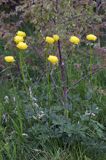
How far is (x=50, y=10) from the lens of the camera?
9.72 feet

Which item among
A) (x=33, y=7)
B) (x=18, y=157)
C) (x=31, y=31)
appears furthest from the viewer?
(x=31, y=31)

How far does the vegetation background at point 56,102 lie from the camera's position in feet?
8.67

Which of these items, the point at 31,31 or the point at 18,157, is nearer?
the point at 18,157

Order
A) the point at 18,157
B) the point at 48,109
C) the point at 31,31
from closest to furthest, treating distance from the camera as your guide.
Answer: the point at 18,157
the point at 48,109
the point at 31,31

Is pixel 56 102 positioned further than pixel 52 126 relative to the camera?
Yes

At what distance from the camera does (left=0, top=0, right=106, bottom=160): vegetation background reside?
2643 millimetres

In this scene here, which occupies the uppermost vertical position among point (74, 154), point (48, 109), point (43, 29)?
point (43, 29)

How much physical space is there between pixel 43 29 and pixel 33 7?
0.74 ft

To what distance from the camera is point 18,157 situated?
103 inches

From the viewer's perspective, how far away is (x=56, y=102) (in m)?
3.01

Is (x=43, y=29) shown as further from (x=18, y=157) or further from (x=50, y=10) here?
(x=18, y=157)

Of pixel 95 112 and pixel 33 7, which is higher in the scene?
pixel 33 7

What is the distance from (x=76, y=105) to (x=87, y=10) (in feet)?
2.53

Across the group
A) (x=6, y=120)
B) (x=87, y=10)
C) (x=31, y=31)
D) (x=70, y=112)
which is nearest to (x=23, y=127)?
(x=6, y=120)
